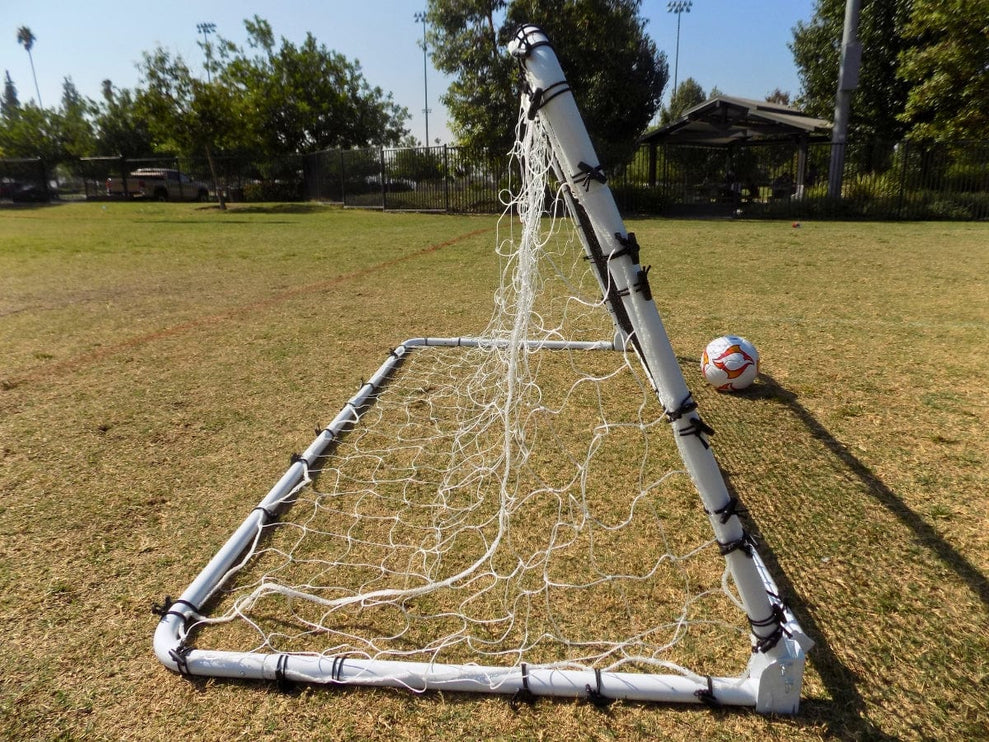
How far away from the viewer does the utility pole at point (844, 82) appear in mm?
16016

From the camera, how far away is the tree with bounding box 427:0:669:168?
21266 millimetres

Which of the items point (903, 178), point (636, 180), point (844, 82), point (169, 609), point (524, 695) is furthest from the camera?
point (636, 180)

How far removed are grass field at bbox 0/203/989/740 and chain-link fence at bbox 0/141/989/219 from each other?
867cm

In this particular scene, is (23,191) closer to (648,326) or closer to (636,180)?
(636,180)

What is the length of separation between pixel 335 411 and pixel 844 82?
59.4 ft

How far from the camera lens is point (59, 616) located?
2.33 metres

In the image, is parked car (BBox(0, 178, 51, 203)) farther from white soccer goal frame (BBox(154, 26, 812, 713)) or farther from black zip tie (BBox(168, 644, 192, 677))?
white soccer goal frame (BBox(154, 26, 812, 713))

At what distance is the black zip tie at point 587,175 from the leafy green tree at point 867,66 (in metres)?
21.8

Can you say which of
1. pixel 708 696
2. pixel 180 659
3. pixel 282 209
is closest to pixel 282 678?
pixel 180 659

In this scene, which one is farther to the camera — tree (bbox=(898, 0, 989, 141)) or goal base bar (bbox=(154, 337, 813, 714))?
tree (bbox=(898, 0, 989, 141))

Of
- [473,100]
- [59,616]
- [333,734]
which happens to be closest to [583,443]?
[333,734]

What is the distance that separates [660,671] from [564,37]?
23.7 m

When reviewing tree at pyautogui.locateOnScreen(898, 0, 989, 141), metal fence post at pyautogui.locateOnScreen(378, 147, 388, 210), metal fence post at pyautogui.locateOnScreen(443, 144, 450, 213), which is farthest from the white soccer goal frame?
metal fence post at pyautogui.locateOnScreen(378, 147, 388, 210)

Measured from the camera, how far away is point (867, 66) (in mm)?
19656
